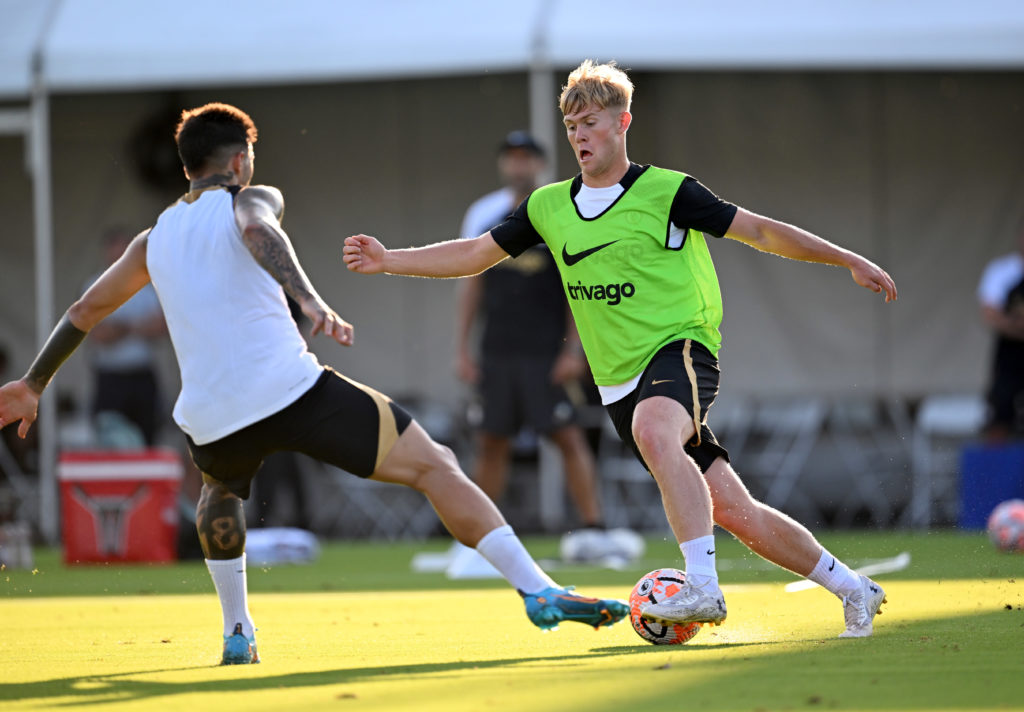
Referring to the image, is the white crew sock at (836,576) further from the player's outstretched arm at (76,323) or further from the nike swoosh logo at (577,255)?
the player's outstretched arm at (76,323)

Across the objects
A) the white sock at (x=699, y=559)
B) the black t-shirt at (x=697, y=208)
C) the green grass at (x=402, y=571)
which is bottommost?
the green grass at (x=402, y=571)

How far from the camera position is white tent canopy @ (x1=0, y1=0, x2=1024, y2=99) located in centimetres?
1193

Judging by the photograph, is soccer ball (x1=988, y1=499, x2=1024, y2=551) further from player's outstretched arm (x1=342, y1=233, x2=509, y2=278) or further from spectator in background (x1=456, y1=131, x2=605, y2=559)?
player's outstretched arm (x1=342, y1=233, x2=509, y2=278)

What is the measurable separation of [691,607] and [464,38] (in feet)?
26.0

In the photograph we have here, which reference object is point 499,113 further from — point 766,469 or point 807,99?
point 766,469

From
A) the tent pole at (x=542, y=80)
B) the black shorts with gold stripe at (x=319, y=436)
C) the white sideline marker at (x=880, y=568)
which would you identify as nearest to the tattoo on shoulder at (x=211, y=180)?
the black shorts with gold stripe at (x=319, y=436)

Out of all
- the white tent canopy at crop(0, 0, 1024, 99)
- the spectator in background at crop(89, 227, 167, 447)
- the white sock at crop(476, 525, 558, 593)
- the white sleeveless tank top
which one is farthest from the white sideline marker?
the spectator in background at crop(89, 227, 167, 447)

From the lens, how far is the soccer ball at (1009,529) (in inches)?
377

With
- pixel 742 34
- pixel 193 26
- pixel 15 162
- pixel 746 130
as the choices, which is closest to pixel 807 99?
pixel 746 130

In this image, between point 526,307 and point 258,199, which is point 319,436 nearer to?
point 258,199

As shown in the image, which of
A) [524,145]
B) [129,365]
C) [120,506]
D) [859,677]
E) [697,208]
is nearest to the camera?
[859,677]

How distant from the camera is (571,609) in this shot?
15.9 feet

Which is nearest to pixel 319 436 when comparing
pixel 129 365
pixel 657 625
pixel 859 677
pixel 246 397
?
pixel 246 397

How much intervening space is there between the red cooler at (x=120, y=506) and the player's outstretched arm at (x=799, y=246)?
20.8 feet
